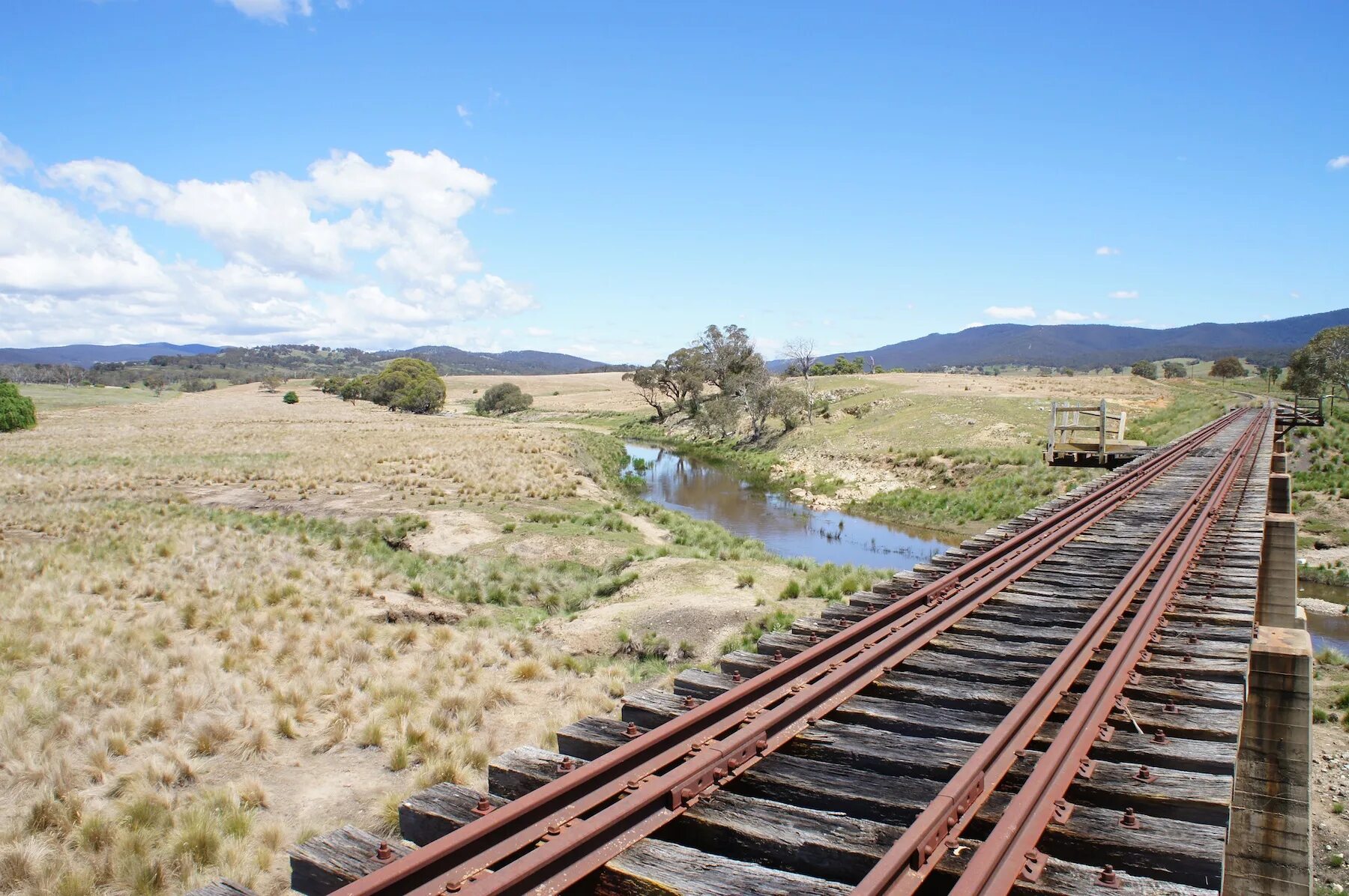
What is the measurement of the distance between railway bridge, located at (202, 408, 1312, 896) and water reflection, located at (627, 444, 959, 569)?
46.1 ft

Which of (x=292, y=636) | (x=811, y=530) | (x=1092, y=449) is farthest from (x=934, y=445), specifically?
(x=292, y=636)

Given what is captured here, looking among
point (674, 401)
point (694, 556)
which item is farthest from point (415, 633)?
point (674, 401)

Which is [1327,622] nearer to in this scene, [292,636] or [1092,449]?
[1092,449]

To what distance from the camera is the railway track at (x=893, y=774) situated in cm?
314

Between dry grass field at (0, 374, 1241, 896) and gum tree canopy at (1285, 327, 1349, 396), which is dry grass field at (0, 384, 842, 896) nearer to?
dry grass field at (0, 374, 1241, 896)

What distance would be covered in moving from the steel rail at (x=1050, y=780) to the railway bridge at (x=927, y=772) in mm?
15

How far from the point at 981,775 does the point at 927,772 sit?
1.20 ft

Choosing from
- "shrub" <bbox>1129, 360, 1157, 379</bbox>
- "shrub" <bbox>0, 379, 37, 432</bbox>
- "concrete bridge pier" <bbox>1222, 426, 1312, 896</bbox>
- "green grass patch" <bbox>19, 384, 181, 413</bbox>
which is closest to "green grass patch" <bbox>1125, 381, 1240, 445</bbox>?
"concrete bridge pier" <bbox>1222, 426, 1312, 896</bbox>

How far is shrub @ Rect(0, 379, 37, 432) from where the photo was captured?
181ft

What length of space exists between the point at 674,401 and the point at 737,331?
12.8 m

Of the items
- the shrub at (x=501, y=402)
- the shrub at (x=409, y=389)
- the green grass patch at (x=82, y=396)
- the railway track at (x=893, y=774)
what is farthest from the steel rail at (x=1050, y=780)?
the shrub at (x=501, y=402)

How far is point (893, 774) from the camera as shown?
4.09 meters

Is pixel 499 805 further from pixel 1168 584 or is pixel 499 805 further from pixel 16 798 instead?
pixel 1168 584

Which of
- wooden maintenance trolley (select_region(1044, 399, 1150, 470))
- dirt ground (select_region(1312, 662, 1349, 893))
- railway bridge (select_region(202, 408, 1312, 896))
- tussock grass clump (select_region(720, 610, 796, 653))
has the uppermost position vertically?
wooden maintenance trolley (select_region(1044, 399, 1150, 470))
